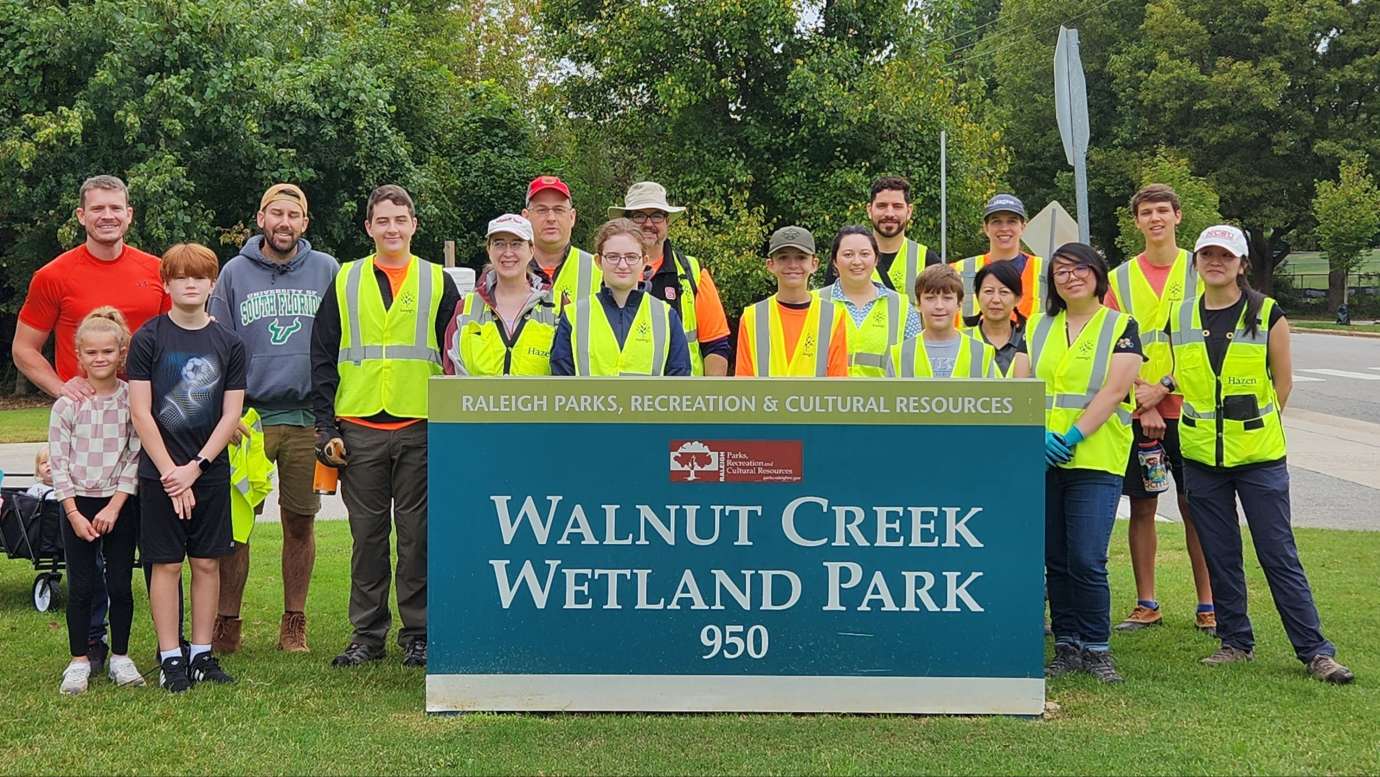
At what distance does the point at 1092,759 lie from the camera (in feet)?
14.9

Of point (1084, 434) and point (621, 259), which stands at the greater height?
point (621, 259)

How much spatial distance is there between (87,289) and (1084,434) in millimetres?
4525

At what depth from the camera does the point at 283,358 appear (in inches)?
245

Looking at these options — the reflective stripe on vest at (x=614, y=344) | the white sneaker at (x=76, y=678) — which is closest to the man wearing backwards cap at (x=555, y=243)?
the reflective stripe on vest at (x=614, y=344)

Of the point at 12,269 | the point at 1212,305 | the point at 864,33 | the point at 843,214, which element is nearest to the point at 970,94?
the point at 864,33

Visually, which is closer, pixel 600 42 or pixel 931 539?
pixel 931 539

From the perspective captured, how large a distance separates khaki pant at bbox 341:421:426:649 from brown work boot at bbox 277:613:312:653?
47cm

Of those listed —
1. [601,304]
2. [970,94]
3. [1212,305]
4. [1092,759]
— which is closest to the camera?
[1092,759]

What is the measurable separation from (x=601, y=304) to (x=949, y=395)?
1498mm

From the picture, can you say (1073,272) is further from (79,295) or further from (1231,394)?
(79,295)

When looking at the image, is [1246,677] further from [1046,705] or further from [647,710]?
[647,710]

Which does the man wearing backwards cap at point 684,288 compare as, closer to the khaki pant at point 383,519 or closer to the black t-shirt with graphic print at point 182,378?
the khaki pant at point 383,519

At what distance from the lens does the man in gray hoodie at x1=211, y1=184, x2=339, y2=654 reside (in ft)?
20.5

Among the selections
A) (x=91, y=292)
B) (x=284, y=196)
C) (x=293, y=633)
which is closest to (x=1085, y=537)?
(x=293, y=633)
